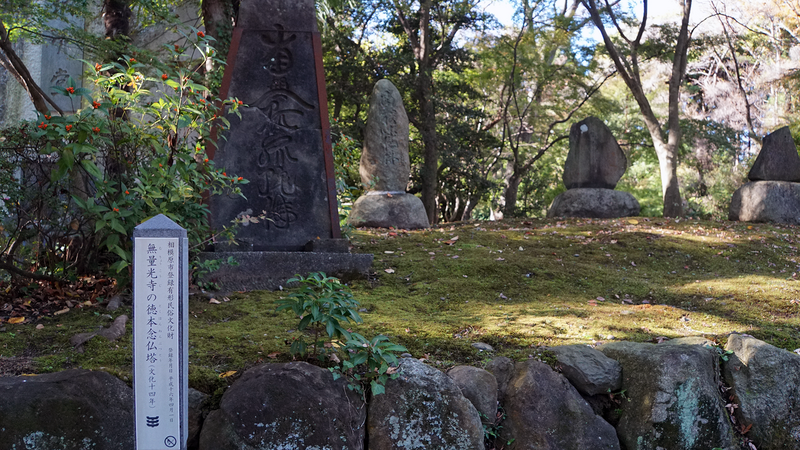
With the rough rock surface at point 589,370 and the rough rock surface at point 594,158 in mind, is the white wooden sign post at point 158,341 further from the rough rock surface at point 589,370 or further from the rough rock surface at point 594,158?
the rough rock surface at point 594,158

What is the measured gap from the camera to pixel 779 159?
11.1m

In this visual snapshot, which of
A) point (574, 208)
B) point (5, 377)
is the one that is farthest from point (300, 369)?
point (574, 208)

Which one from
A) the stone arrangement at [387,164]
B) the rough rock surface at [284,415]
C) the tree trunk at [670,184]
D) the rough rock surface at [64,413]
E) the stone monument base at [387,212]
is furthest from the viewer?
the tree trunk at [670,184]

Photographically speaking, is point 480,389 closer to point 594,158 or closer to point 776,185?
point 594,158

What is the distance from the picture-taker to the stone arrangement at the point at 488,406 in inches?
105

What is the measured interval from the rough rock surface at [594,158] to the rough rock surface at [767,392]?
8443mm

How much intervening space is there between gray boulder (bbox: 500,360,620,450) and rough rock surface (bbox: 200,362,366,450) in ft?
2.79

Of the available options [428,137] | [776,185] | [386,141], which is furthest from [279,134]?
[776,185]

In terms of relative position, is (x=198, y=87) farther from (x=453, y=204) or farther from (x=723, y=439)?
(x=453, y=204)

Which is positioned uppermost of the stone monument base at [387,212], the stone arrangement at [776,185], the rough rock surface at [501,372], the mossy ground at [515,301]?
the stone arrangement at [776,185]

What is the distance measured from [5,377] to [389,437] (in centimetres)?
184

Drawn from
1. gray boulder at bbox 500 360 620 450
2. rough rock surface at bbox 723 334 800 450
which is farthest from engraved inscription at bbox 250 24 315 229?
rough rock surface at bbox 723 334 800 450

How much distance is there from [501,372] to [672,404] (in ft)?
3.07

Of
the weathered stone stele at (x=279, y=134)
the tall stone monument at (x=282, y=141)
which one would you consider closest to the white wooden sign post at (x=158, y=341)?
the tall stone monument at (x=282, y=141)
